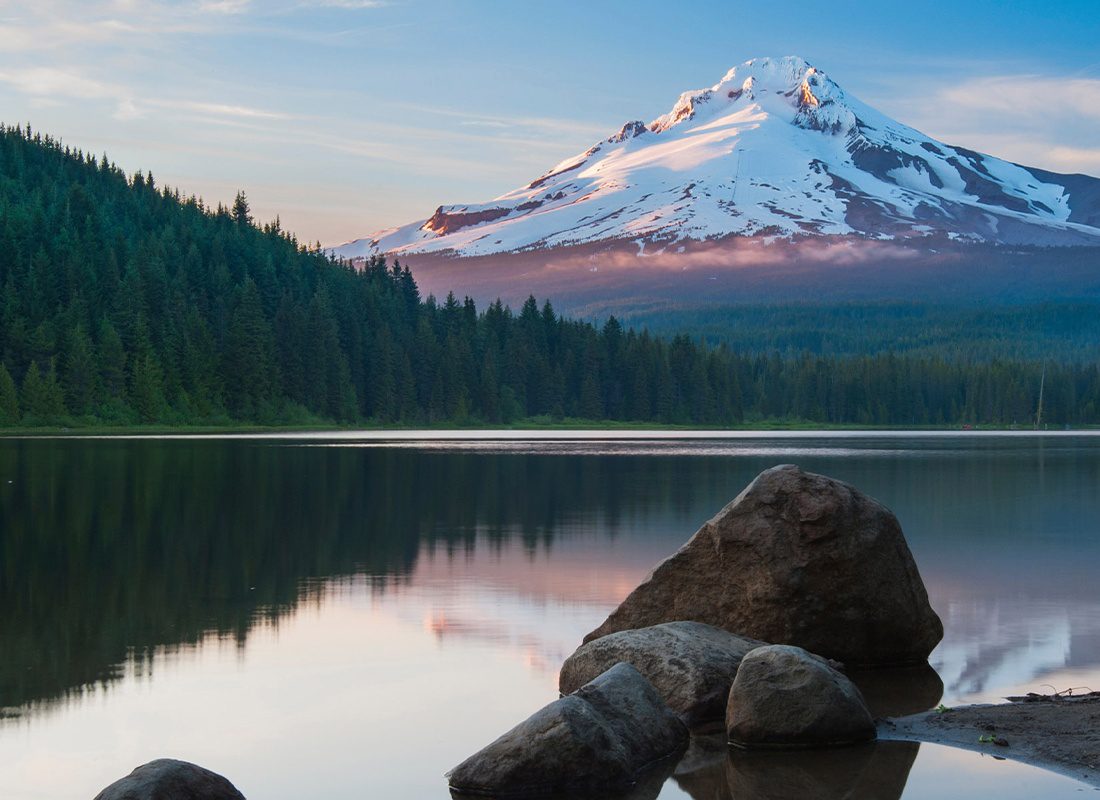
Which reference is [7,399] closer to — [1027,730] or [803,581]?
[803,581]

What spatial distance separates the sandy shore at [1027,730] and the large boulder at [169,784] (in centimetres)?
777

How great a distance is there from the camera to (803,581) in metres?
19.9

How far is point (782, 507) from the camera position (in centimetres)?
2022

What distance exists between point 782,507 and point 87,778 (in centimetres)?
1082

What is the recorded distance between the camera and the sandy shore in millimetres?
14078

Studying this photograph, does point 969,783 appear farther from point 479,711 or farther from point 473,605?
point 473,605

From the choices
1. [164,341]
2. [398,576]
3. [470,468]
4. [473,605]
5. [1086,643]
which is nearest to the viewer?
[1086,643]

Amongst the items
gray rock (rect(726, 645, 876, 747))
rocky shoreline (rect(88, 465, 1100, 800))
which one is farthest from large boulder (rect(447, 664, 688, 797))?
gray rock (rect(726, 645, 876, 747))

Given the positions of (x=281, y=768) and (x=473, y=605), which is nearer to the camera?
(x=281, y=768)

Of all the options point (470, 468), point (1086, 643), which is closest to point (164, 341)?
point (470, 468)

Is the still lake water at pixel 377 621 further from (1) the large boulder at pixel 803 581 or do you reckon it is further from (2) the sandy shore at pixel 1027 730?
(1) the large boulder at pixel 803 581

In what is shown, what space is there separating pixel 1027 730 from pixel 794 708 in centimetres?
264

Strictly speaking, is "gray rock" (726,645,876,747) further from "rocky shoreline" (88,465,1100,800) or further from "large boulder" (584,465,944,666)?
"large boulder" (584,465,944,666)

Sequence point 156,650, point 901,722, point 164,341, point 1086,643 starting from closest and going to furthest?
point 901,722, point 156,650, point 1086,643, point 164,341
